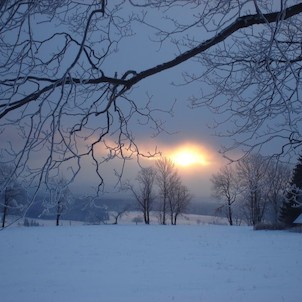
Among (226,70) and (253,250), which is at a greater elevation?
(226,70)

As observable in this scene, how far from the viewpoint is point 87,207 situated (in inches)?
132

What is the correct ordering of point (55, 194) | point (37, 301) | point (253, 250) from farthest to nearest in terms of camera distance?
point (253, 250) < point (37, 301) < point (55, 194)

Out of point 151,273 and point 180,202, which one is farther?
point 180,202

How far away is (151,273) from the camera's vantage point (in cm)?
1381

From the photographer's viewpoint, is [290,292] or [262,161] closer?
[262,161]

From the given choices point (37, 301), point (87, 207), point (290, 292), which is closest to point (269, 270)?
point (290, 292)

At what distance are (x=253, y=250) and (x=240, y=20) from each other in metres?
18.7

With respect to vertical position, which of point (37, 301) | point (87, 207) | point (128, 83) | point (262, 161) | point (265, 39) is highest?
point (265, 39)

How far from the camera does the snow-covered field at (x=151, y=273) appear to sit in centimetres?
1045

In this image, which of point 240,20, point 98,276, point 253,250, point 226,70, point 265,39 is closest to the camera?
point 240,20

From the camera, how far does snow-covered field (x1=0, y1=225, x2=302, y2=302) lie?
10.4m

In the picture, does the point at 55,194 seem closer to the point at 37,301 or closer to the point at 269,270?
the point at 37,301

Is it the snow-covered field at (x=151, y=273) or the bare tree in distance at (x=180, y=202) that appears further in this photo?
the bare tree in distance at (x=180, y=202)

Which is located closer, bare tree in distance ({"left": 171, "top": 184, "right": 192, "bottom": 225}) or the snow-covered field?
the snow-covered field
